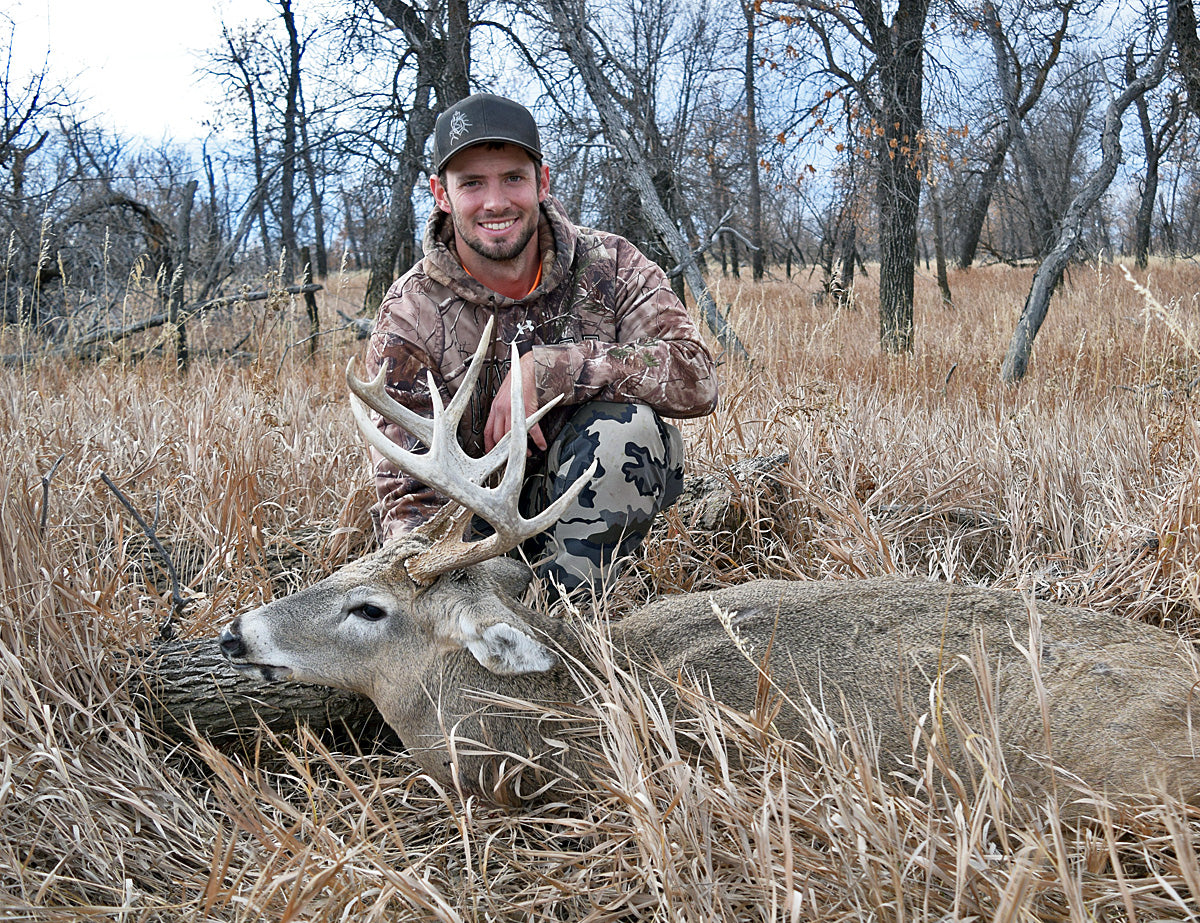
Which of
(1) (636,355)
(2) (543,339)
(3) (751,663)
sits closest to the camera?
(3) (751,663)

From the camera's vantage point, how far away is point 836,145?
8688 millimetres

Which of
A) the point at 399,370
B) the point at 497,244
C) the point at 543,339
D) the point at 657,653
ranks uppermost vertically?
the point at 497,244

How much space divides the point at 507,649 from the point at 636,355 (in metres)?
1.63

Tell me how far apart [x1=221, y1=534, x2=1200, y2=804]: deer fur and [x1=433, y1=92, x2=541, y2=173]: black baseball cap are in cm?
182

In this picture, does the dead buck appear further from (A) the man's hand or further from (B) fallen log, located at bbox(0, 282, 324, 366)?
(B) fallen log, located at bbox(0, 282, 324, 366)

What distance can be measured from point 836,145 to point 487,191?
19.5ft

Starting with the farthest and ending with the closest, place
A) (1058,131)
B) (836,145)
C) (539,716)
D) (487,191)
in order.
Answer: (1058,131)
(836,145)
(487,191)
(539,716)

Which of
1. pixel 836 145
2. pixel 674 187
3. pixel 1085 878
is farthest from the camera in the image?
pixel 674 187

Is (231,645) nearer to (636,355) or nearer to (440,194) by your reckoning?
(636,355)

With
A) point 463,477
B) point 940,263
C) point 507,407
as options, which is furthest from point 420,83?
point 940,263

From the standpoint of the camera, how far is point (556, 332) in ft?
12.8

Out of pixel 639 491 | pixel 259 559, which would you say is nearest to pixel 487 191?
pixel 639 491

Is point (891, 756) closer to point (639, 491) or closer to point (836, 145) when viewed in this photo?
point (639, 491)

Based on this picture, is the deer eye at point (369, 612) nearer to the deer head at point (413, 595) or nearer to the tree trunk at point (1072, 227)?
the deer head at point (413, 595)
